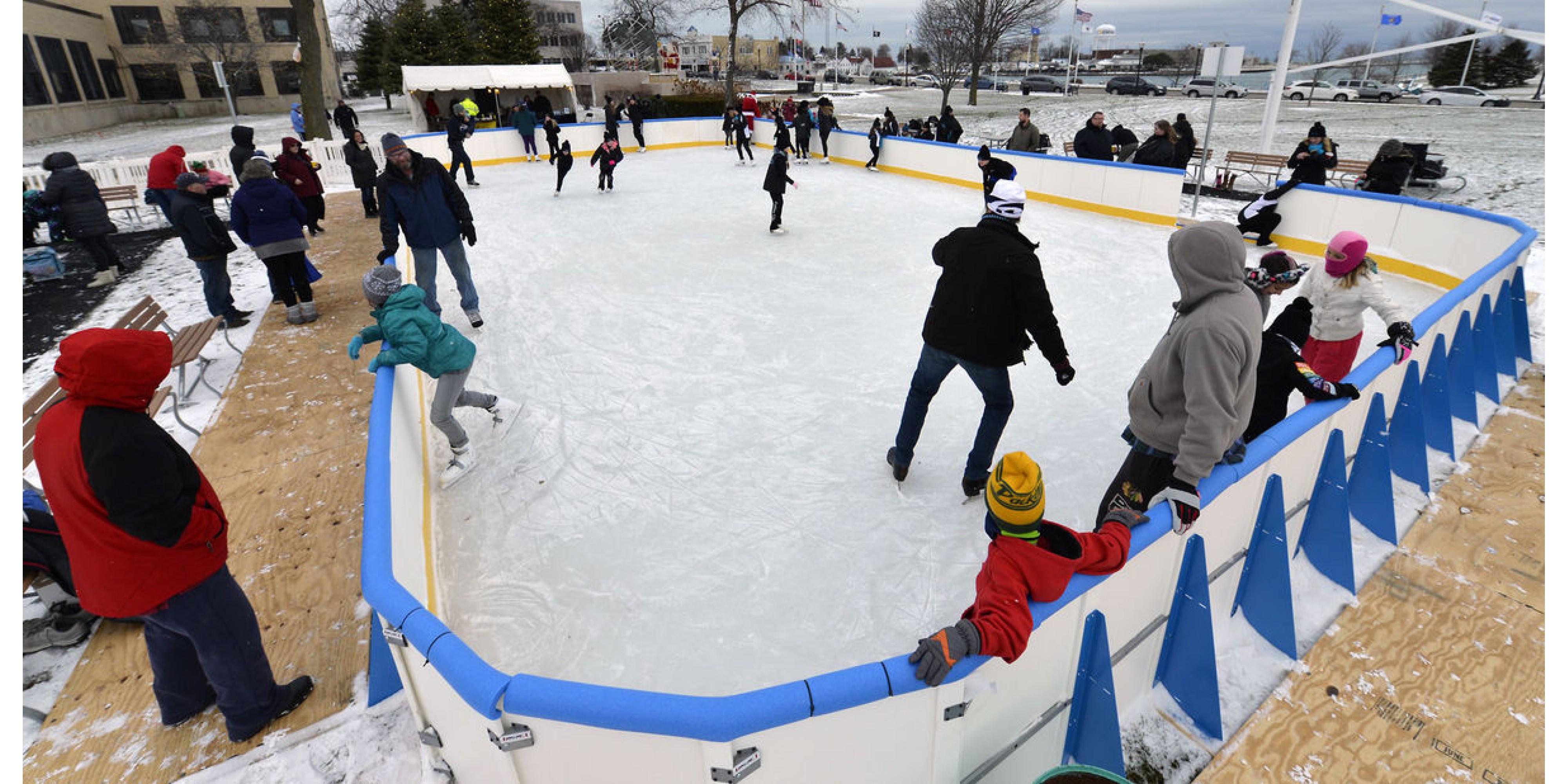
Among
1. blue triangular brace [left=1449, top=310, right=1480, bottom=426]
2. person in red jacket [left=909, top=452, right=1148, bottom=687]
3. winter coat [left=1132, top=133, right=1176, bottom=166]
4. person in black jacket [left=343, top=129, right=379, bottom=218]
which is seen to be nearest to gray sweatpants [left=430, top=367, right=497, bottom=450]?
person in red jacket [left=909, top=452, right=1148, bottom=687]

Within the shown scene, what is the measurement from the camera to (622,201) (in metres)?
11.3

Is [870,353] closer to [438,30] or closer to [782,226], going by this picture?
[782,226]

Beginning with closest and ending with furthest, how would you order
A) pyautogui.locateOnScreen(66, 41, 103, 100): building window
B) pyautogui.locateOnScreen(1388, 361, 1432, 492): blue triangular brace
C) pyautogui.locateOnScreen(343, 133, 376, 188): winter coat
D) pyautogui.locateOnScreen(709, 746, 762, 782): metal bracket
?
pyautogui.locateOnScreen(709, 746, 762, 782): metal bracket → pyautogui.locateOnScreen(1388, 361, 1432, 492): blue triangular brace → pyautogui.locateOnScreen(343, 133, 376, 188): winter coat → pyautogui.locateOnScreen(66, 41, 103, 100): building window

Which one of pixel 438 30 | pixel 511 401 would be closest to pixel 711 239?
pixel 511 401

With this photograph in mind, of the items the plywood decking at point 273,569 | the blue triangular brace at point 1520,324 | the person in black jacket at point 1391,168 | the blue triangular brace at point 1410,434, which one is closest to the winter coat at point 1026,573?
the plywood decking at point 273,569

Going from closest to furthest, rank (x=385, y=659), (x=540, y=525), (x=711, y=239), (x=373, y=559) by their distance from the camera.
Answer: (x=373, y=559), (x=385, y=659), (x=540, y=525), (x=711, y=239)

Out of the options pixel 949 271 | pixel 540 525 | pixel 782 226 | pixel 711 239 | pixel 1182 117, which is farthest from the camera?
pixel 1182 117

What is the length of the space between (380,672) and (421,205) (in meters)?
4.16

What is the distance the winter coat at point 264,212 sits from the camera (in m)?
5.67

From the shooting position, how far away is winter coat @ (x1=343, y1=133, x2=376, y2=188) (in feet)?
31.6

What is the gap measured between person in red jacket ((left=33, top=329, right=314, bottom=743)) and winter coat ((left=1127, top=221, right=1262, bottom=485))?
115 inches

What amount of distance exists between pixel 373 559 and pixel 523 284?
5773 mm

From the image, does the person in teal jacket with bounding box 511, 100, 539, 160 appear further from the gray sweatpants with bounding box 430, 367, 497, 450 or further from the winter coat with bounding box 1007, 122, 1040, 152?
the gray sweatpants with bounding box 430, 367, 497, 450

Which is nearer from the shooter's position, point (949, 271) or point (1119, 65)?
point (949, 271)
